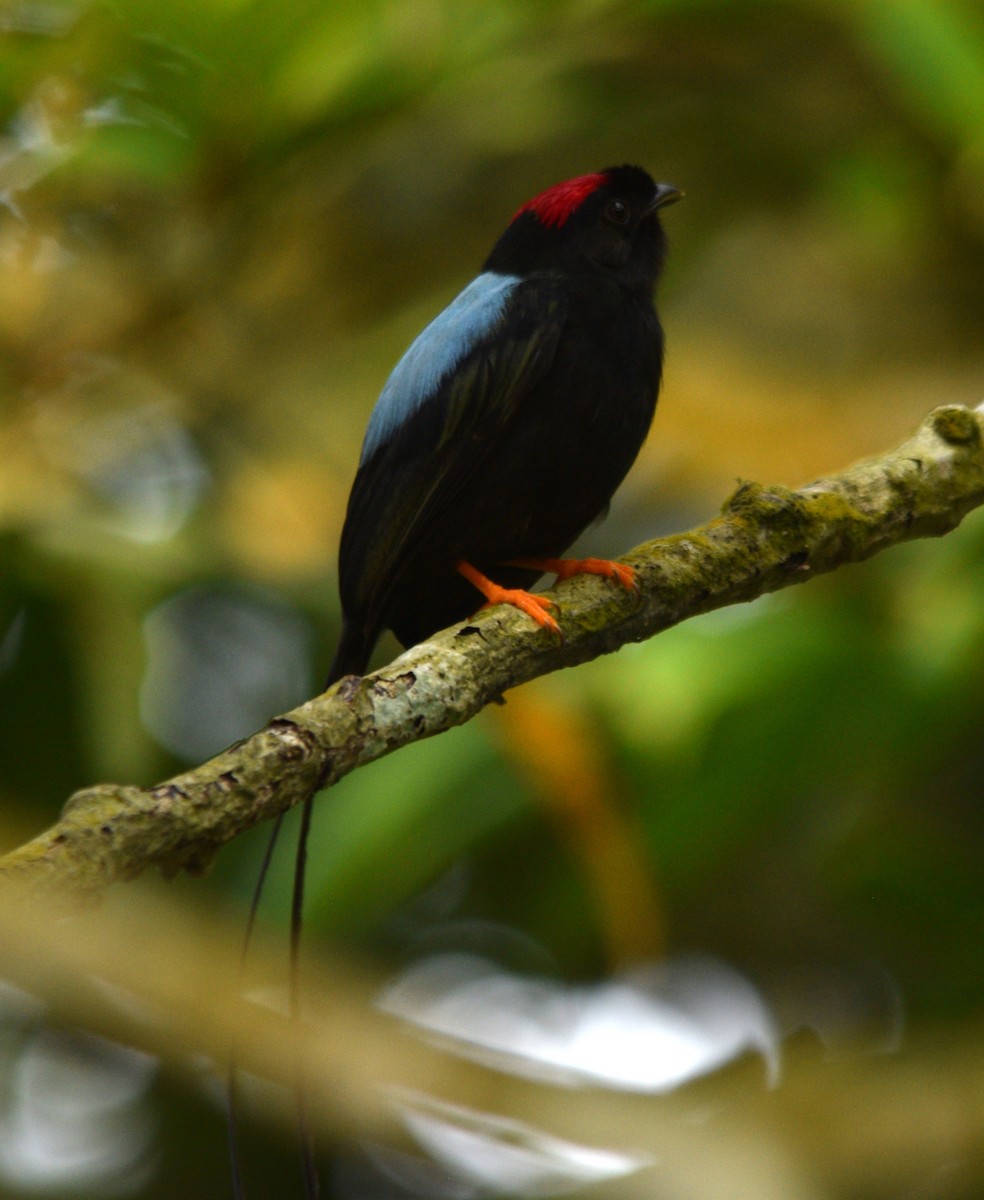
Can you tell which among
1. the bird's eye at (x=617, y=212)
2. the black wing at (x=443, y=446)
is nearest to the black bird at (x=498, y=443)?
the black wing at (x=443, y=446)

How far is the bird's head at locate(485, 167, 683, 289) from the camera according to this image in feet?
11.2

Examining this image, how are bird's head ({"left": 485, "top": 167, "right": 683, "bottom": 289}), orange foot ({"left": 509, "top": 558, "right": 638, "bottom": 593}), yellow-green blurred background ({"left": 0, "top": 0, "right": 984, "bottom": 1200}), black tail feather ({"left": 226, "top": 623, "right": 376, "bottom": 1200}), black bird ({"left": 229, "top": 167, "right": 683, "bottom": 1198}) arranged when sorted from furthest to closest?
yellow-green blurred background ({"left": 0, "top": 0, "right": 984, "bottom": 1200}), bird's head ({"left": 485, "top": 167, "right": 683, "bottom": 289}), black bird ({"left": 229, "top": 167, "right": 683, "bottom": 1198}), orange foot ({"left": 509, "top": 558, "right": 638, "bottom": 593}), black tail feather ({"left": 226, "top": 623, "right": 376, "bottom": 1200})

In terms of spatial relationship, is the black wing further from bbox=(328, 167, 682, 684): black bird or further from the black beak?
the black beak

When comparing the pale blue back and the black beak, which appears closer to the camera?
the pale blue back

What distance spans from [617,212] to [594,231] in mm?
124

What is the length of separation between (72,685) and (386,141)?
8.50 feet

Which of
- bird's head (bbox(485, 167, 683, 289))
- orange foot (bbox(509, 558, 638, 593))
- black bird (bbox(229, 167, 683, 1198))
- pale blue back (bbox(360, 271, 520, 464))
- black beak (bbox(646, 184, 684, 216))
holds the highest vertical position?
black beak (bbox(646, 184, 684, 216))

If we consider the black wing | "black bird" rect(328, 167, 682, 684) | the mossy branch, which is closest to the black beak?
"black bird" rect(328, 167, 682, 684)

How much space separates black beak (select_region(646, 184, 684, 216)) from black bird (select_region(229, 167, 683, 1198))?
347 mm

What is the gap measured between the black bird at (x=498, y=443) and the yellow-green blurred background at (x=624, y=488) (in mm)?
925

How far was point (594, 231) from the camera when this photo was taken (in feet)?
11.3

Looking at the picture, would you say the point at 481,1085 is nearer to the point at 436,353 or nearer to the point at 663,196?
the point at 436,353

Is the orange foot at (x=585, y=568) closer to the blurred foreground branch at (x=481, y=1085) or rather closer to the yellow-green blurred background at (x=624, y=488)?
the yellow-green blurred background at (x=624, y=488)

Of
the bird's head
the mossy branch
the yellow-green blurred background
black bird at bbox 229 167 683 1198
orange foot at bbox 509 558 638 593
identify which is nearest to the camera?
the mossy branch
